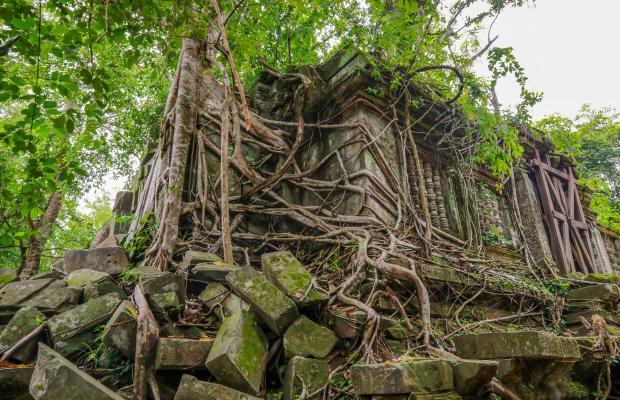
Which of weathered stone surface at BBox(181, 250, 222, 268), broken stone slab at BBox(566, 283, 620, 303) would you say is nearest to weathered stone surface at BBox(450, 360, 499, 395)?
weathered stone surface at BBox(181, 250, 222, 268)

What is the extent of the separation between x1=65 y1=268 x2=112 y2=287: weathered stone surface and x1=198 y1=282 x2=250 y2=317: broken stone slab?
0.83 meters

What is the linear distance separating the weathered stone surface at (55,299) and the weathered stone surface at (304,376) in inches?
66.6

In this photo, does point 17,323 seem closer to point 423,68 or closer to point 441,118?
point 423,68

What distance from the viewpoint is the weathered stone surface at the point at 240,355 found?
1.88 m

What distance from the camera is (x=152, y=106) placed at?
22.2 ft

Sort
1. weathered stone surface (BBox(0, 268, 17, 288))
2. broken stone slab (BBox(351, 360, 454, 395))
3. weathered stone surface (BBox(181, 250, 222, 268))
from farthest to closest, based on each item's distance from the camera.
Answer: weathered stone surface (BBox(0, 268, 17, 288)) < weathered stone surface (BBox(181, 250, 222, 268)) < broken stone slab (BBox(351, 360, 454, 395))

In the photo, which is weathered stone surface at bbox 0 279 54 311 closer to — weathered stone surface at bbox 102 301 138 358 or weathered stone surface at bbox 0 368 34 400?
weathered stone surface at bbox 0 368 34 400

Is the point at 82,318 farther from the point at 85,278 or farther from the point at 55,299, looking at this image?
the point at 85,278

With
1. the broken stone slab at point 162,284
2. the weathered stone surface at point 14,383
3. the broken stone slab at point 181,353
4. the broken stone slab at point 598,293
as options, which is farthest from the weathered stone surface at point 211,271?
the broken stone slab at point 598,293

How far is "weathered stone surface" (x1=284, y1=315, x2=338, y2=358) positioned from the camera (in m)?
2.17

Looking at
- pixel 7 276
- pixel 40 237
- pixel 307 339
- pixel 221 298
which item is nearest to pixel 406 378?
pixel 307 339

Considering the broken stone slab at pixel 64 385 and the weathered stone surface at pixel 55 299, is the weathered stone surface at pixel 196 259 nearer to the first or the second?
the weathered stone surface at pixel 55 299

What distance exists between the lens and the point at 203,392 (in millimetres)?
1760

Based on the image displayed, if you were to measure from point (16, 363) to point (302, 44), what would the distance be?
620cm
